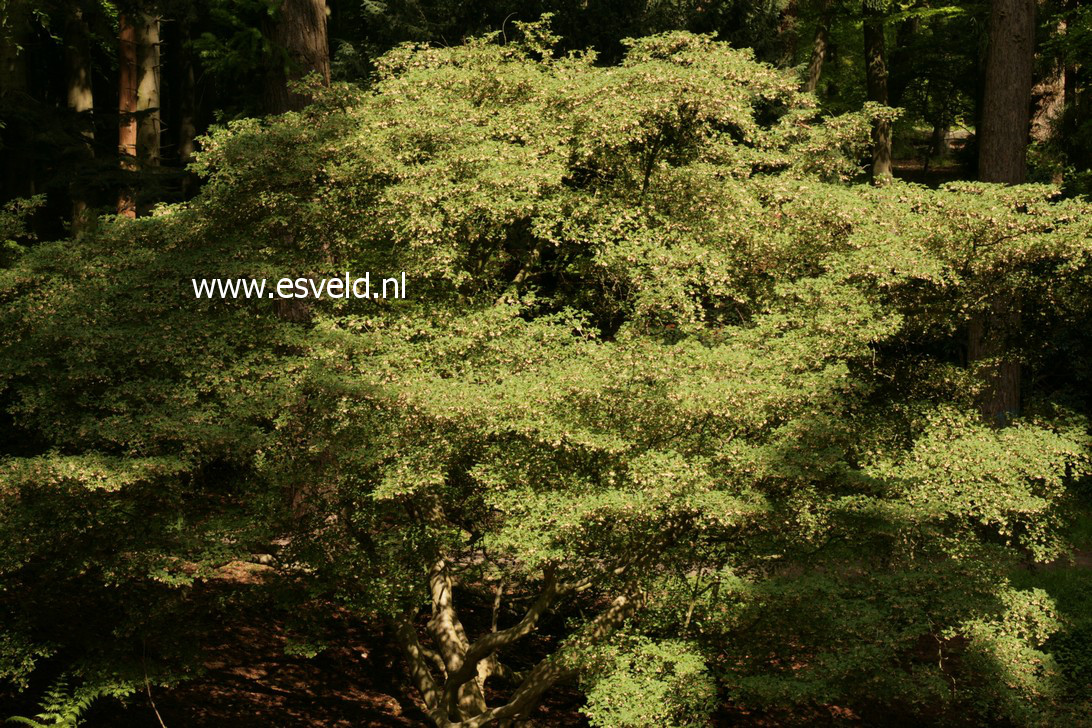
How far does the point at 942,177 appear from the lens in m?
32.5

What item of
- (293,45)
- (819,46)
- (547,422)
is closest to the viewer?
(547,422)

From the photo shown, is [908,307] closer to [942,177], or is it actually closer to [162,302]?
[162,302]

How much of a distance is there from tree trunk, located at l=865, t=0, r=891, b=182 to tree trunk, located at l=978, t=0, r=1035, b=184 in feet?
20.3

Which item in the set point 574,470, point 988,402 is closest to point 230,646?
point 574,470

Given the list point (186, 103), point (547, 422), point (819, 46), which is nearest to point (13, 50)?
point (186, 103)

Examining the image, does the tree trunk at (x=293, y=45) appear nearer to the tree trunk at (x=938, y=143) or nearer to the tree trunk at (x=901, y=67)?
the tree trunk at (x=901, y=67)

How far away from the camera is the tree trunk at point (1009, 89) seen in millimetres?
13594

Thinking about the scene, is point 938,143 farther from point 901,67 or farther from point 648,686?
point 648,686

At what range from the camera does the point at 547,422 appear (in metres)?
7.88

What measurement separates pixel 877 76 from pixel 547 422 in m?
16.7

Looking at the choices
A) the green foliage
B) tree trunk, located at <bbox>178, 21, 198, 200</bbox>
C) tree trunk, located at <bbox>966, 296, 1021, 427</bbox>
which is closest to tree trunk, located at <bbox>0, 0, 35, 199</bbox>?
tree trunk, located at <bbox>178, 21, 198, 200</bbox>

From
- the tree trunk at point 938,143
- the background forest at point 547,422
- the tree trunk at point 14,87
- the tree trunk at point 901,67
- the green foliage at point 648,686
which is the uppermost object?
the tree trunk at point 901,67

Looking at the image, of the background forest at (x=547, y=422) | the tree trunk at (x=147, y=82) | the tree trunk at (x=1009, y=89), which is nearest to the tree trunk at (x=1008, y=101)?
the tree trunk at (x=1009, y=89)

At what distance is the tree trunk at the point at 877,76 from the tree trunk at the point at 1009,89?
618cm
